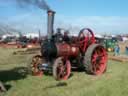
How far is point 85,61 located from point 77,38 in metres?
1.10

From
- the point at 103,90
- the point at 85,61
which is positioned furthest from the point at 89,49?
the point at 103,90

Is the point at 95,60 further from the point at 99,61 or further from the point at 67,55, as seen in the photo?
the point at 67,55

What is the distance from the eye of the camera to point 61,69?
1130 cm

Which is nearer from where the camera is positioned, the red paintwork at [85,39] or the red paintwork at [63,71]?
the red paintwork at [63,71]

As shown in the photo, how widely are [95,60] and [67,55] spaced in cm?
140

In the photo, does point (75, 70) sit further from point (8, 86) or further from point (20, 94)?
point (20, 94)

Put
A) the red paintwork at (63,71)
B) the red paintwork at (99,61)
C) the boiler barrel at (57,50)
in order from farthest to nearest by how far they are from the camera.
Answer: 1. the red paintwork at (99,61)
2. the boiler barrel at (57,50)
3. the red paintwork at (63,71)

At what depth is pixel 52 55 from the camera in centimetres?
1198

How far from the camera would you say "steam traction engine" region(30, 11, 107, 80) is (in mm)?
11609

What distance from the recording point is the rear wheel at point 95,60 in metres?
12.4

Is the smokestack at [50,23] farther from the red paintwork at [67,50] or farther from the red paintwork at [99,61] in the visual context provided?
the red paintwork at [99,61]

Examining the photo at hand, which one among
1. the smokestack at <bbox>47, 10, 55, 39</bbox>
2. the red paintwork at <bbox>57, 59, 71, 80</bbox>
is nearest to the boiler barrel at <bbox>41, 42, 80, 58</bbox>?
the smokestack at <bbox>47, 10, 55, 39</bbox>

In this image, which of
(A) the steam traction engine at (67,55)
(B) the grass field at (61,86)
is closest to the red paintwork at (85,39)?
(A) the steam traction engine at (67,55)

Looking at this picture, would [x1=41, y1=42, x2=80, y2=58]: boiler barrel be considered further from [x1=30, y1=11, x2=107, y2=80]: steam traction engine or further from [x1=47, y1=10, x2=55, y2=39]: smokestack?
[x1=47, y1=10, x2=55, y2=39]: smokestack
